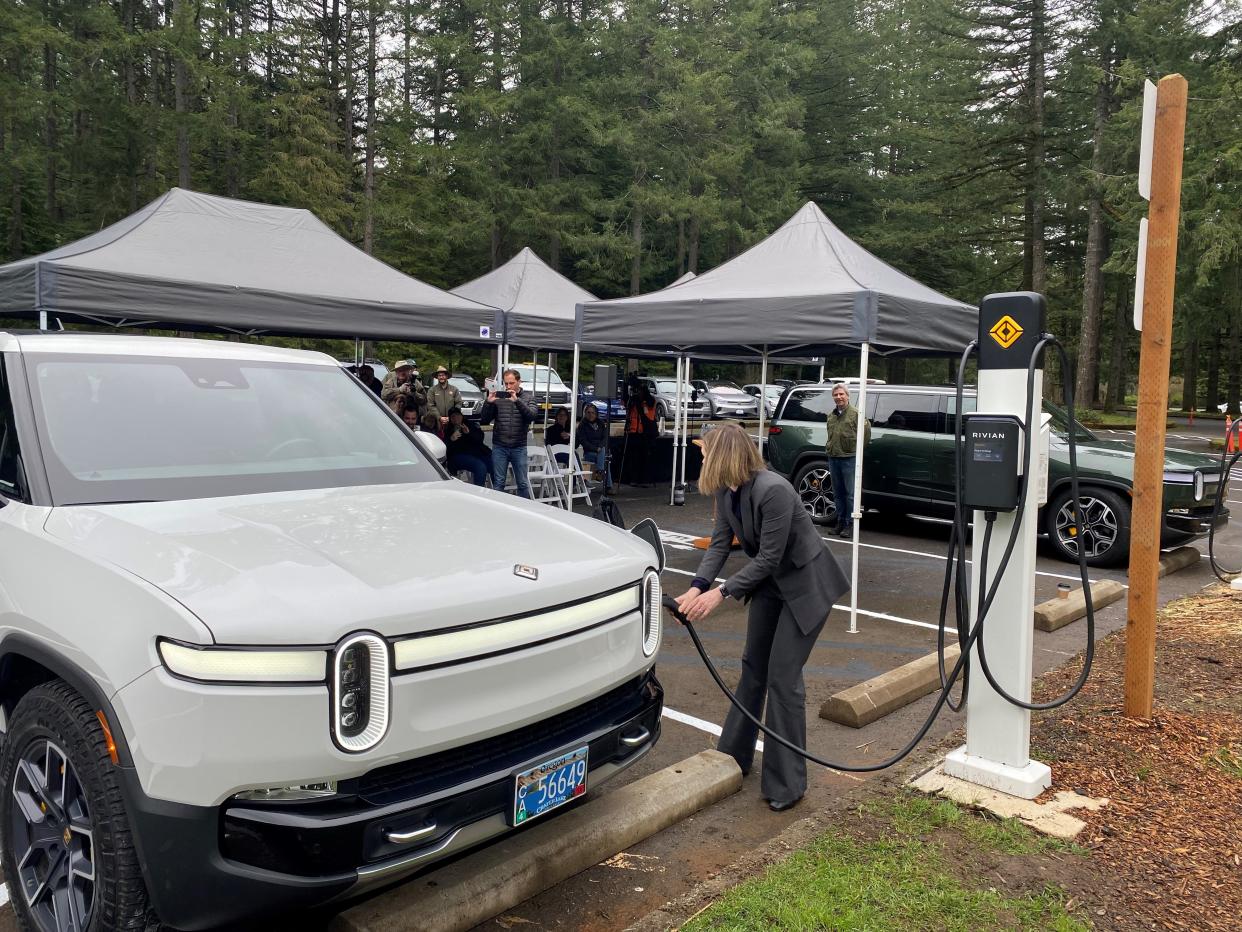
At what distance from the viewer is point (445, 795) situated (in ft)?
7.57

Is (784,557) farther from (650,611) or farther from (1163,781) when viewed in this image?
(1163,781)

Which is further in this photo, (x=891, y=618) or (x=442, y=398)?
(x=442, y=398)

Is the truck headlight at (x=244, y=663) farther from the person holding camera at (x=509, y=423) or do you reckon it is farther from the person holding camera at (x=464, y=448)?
the person holding camera at (x=464, y=448)

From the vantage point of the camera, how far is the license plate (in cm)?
249

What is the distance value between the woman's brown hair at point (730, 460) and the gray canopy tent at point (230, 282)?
6.18 metres

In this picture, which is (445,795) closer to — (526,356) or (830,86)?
(526,356)

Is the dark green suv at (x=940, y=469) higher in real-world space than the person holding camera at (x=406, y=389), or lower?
lower

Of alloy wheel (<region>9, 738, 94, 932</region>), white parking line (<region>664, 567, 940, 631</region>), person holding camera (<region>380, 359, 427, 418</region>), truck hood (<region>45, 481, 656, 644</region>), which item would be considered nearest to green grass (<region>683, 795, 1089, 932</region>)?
truck hood (<region>45, 481, 656, 644</region>)

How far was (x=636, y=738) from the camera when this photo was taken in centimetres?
296

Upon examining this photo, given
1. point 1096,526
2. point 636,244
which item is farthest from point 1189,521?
point 636,244

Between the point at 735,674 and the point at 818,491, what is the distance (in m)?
5.96

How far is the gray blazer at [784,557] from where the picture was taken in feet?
11.9

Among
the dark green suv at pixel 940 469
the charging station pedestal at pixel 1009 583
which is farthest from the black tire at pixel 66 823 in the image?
the dark green suv at pixel 940 469

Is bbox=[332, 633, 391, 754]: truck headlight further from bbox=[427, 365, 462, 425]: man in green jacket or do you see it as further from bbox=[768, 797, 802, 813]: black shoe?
bbox=[427, 365, 462, 425]: man in green jacket
